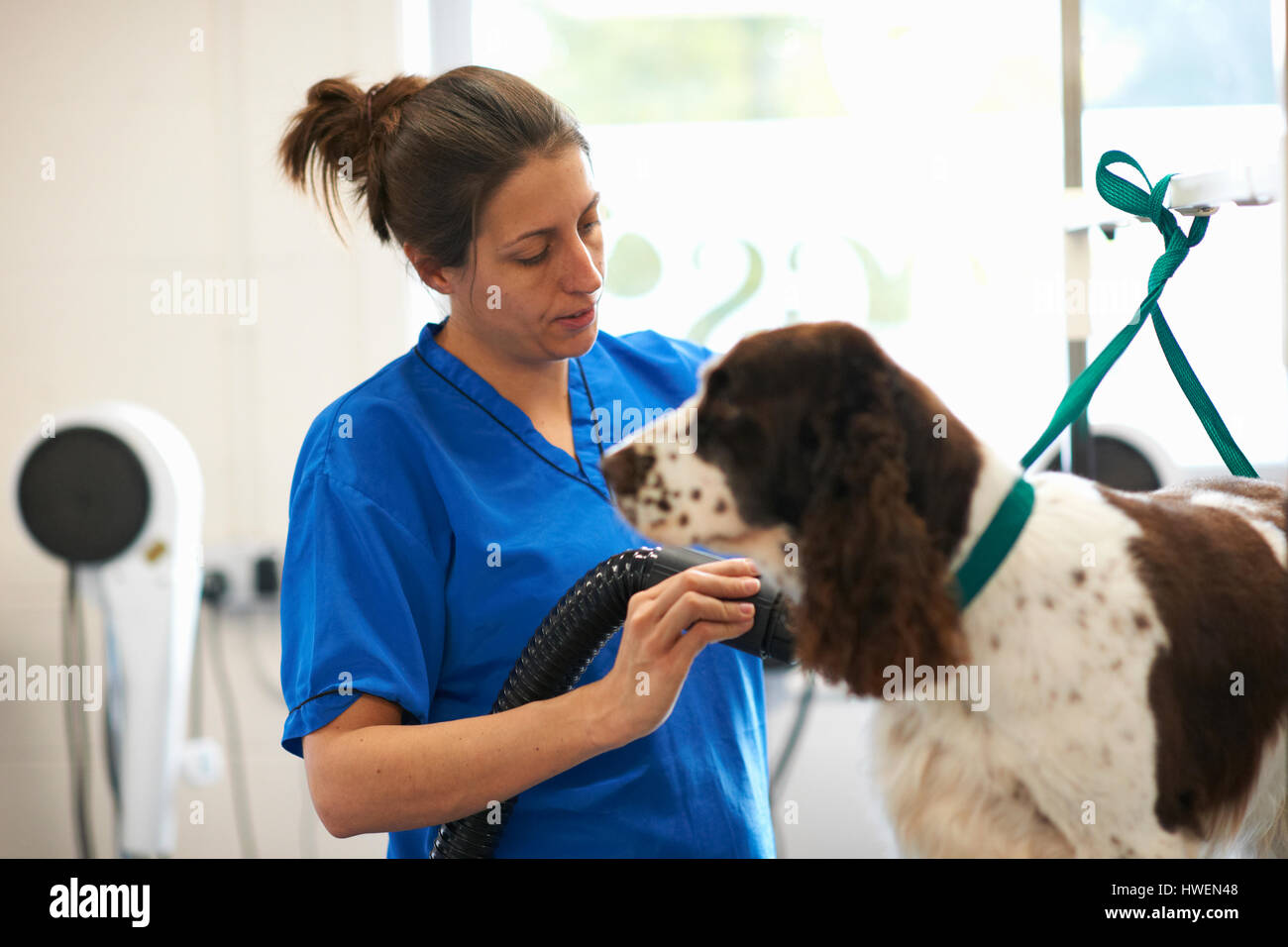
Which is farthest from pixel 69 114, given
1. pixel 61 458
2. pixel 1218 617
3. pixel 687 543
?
pixel 1218 617

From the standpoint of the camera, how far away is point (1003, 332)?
97.6 inches

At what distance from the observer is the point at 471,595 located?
1.08 metres

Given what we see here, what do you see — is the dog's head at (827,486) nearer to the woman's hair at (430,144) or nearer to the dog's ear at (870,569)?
the dog's ear at (870,569)

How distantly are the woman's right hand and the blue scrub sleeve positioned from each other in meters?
0.24

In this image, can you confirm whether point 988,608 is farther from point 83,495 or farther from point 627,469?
point 83,495

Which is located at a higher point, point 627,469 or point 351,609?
point 627,469

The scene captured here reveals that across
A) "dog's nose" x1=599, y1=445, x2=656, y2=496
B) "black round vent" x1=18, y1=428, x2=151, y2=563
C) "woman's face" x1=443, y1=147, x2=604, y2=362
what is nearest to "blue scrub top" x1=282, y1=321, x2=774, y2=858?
"woman's face" x1=443, y1=147, x2=604, y2=362

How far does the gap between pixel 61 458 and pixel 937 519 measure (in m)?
1.90

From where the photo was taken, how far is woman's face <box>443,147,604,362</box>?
1093mm

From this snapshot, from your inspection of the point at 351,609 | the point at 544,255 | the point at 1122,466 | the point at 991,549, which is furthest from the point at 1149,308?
the point at 1122,466

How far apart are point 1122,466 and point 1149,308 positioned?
3.95 feet

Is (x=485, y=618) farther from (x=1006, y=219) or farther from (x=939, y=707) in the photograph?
(x=1006, y=219)

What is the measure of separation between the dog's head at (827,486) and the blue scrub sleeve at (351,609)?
31 cm

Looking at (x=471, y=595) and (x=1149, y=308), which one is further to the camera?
(x=471, y=595)
